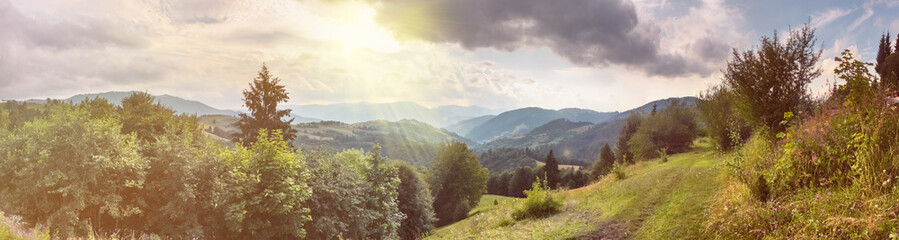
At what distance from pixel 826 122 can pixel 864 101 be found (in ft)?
2.07

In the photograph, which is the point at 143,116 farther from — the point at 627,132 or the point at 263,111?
the point at 627,132

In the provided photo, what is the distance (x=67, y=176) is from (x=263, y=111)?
23509mm

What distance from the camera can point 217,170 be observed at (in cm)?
1642

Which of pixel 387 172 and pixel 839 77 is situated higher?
pixel 839 77

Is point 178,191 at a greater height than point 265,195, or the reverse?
point 178,191

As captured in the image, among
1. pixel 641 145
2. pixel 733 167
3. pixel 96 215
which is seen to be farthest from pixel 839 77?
pixel 641 145

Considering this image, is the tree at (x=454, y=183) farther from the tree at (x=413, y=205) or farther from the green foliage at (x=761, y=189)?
the green foliage at (x=761, y=189)

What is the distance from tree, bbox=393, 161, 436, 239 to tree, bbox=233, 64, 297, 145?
12503mm

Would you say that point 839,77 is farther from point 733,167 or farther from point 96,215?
point 96,215

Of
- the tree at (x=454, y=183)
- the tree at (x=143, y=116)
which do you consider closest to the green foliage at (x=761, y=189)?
the tree at (x=143, y=116)

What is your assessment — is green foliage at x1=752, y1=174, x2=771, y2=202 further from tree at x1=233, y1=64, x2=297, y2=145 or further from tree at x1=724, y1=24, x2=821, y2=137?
tree at x1=233, y1=64, x2=297, y2=145

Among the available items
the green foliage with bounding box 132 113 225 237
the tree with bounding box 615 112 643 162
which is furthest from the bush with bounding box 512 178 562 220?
the tree with bounding box 615 112 643 162

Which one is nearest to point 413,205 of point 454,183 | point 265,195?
point 454,183

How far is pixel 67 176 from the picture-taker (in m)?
13.2
